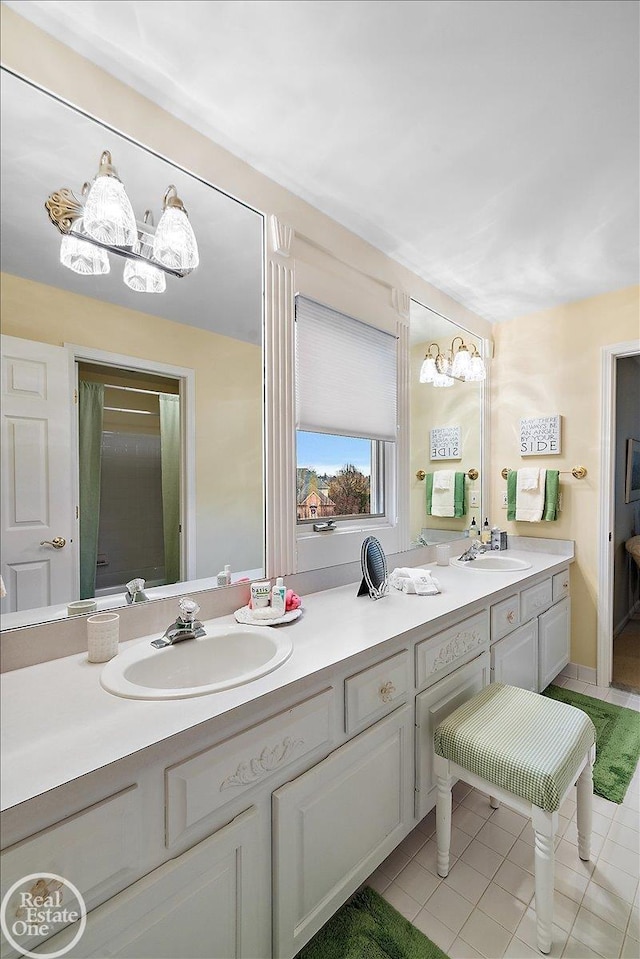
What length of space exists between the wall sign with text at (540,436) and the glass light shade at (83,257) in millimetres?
2584

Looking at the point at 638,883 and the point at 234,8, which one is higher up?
the point at 234,8

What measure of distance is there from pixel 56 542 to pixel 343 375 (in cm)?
128

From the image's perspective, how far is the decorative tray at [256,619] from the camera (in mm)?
1351

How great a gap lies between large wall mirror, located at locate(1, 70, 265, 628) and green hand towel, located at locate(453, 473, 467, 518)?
148 cm

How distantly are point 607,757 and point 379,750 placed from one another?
4.54 ft

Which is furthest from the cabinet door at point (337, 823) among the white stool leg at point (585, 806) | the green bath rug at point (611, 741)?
the green bath rug at point (611, 741)

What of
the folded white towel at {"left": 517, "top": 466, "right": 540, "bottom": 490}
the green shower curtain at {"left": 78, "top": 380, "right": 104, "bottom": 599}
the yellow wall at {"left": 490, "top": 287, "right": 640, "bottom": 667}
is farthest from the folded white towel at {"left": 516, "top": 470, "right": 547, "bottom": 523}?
the green shower curtain at {"left": 78, "top": 380, "right": 104, "bottom": 599}

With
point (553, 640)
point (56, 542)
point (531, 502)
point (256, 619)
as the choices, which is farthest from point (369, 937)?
point (531, 502)

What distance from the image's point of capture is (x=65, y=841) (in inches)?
26.5

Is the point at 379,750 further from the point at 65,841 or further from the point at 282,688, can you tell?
the point at 65,841

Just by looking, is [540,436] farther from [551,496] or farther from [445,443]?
[445,443]

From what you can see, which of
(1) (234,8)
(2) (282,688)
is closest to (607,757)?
(2) (282,688)

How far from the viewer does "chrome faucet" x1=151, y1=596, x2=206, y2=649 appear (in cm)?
116

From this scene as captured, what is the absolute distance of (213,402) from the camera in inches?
57.3
